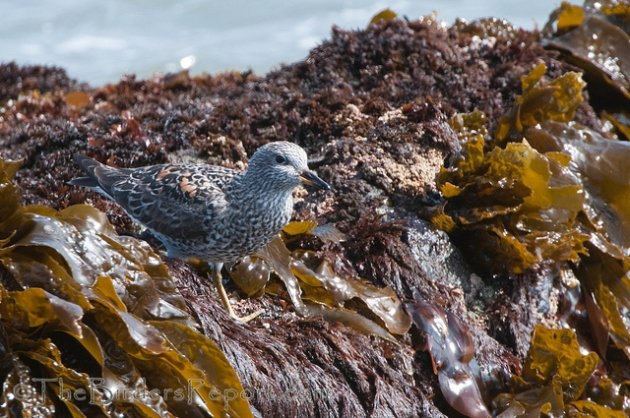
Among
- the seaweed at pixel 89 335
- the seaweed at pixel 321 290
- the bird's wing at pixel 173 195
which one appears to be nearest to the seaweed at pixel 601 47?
the seaweed at pixel 321 290

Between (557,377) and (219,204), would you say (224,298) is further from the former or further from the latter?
(557,377)

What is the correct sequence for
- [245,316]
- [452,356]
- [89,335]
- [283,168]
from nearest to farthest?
[89,335] < [245,316] < [452,356] < [283,168]

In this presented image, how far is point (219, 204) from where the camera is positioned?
164 inches

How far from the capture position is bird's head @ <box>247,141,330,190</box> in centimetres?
414

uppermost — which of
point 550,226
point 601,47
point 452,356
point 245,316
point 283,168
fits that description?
point 283,168

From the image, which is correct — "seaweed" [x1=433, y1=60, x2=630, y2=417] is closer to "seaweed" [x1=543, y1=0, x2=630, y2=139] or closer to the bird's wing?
the bird's wing

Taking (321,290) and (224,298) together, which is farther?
(321,290)

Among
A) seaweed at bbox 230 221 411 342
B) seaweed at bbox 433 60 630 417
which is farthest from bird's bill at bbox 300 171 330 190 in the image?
seaweed at bbox 433 60 630 417

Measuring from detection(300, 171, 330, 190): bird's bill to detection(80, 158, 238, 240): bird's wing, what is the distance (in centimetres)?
36

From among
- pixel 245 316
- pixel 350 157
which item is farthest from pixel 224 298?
pixel 350 157

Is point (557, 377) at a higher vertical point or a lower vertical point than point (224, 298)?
lower

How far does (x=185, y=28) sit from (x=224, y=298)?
11959 millimetres

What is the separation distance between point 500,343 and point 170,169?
5.60 ft

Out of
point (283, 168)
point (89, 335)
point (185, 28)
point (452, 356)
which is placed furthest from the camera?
point (185, 28)
